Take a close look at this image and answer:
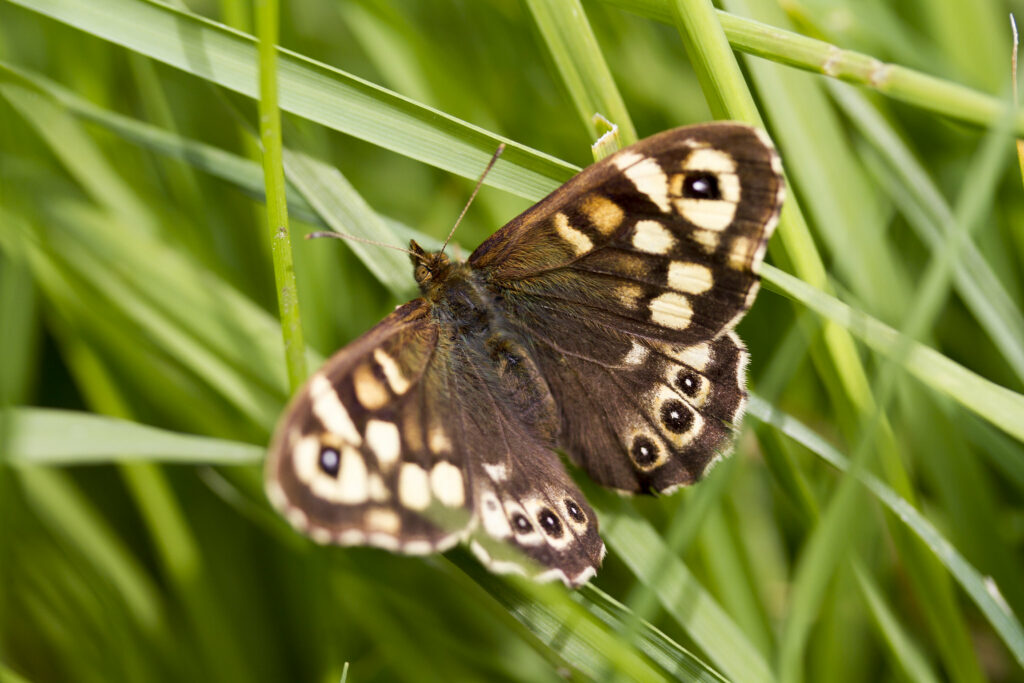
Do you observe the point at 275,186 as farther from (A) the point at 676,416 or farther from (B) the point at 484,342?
(A) the point at 676,416

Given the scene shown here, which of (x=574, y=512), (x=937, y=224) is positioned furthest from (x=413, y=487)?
(x=937, y=224)

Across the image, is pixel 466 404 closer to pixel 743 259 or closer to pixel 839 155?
pixel 743 259

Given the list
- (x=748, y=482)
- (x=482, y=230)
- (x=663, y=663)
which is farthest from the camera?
(x=482, y=230)

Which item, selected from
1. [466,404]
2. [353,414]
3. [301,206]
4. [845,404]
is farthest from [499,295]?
[845,404]

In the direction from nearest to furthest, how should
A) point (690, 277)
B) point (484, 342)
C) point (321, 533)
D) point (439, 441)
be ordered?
1. point (321, 533)
2. point (439, 441)
3. point (690, 277)
4. point (484, 342)

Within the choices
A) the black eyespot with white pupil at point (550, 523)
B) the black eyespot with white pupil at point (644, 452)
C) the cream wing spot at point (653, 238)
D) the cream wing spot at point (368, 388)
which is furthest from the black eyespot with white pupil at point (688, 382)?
the cream wing spot at point (368, 388)

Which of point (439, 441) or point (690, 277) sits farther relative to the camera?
point (690, 277)

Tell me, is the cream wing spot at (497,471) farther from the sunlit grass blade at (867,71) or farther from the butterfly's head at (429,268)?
the sunlit grass blade at (867,71)

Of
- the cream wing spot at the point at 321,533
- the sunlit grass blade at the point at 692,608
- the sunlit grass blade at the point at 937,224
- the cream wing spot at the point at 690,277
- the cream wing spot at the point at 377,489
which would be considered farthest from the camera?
the sunlit grass blade at the point at 937,224
